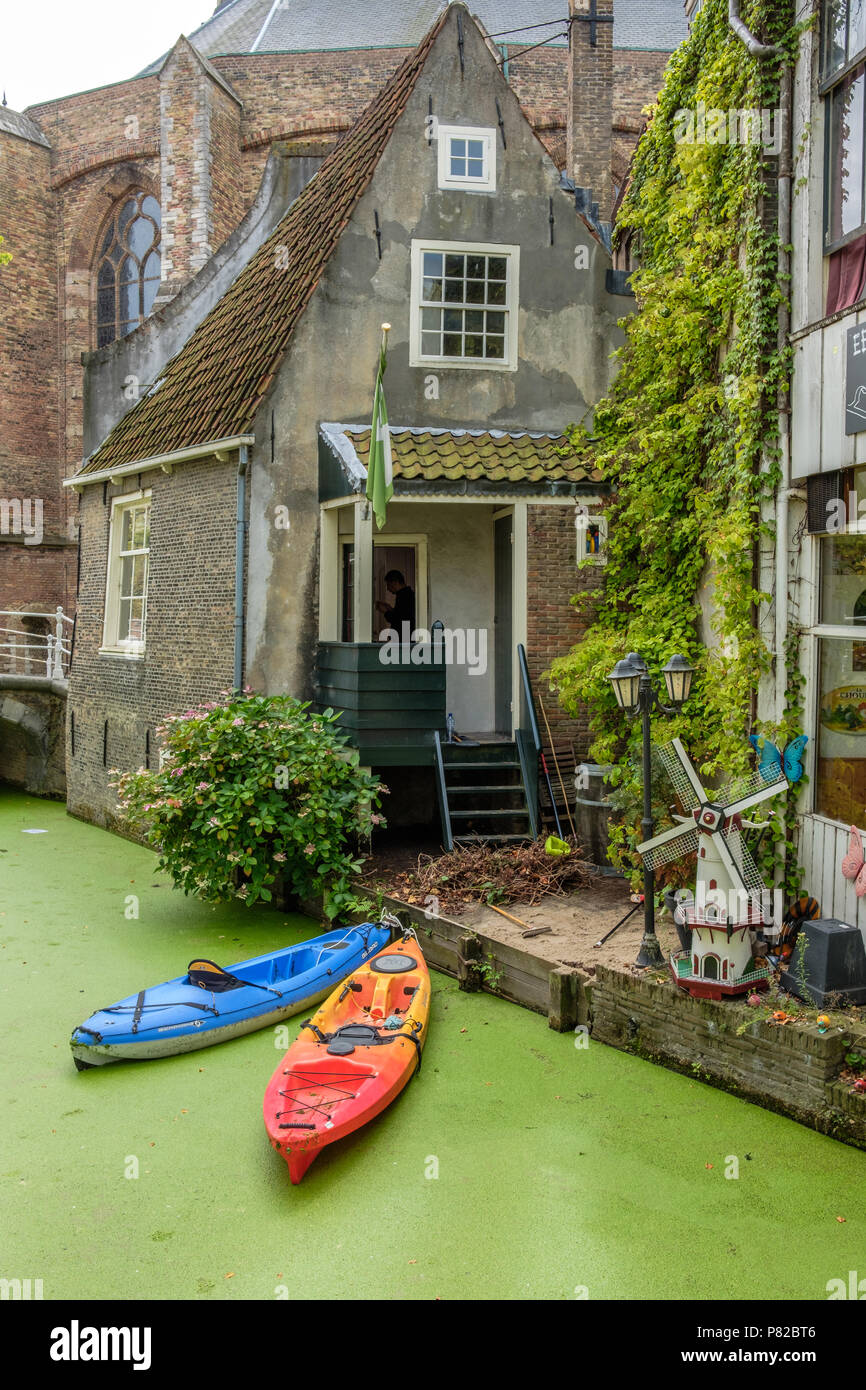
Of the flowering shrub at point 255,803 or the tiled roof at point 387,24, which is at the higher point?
the tiled roof at point 387,24

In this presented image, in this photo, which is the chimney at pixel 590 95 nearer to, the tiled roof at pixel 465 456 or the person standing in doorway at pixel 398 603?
the tiled roof at pixel 465 456

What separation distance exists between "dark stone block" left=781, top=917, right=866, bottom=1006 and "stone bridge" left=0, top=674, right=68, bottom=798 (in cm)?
1414

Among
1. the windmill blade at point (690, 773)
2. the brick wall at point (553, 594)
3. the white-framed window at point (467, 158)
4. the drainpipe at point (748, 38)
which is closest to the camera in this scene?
the windmill blade at point (690, 773)

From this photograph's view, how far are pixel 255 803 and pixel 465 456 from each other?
14.1 feet

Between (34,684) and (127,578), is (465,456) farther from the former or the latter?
(34,684)

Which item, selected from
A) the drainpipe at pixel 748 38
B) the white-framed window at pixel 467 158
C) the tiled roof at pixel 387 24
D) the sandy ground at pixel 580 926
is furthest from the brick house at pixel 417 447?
the tiled roof at pixel 387 24

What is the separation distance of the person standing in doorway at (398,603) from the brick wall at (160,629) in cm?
207

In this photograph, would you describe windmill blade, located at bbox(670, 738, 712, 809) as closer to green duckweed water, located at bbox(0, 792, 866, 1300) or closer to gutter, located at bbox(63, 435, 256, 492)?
green duckweed water, located at bbox(0, 792, 866, 1300)

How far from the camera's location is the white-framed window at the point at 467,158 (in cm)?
1222

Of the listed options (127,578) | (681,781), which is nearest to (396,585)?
(127,578)

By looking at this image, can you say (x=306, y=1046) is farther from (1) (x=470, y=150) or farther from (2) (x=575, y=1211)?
(1) (x=470, y=150)

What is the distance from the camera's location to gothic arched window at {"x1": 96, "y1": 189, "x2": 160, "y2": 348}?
24922 millimetres

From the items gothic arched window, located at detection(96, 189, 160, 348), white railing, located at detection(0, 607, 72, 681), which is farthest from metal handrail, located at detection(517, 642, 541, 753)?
gothic arched window, located at detection(96, 189, 160, 348)
